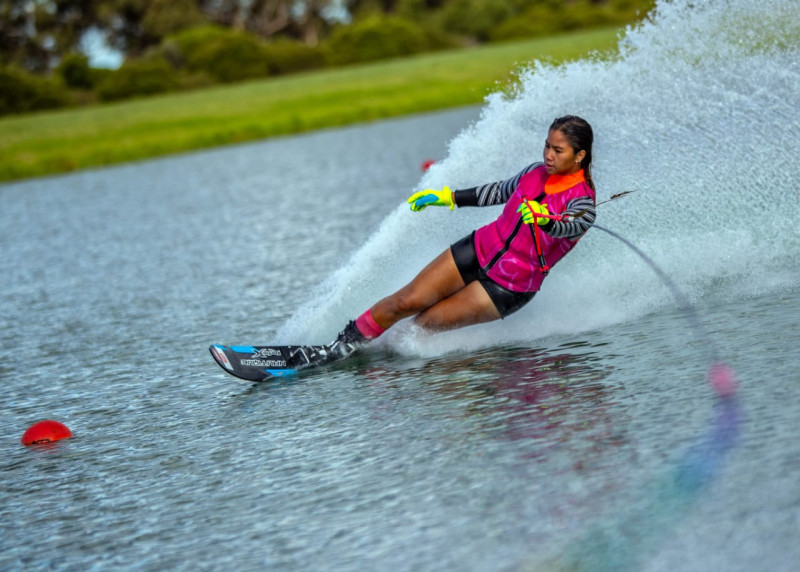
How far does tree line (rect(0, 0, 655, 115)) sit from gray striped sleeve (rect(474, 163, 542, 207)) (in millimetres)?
44508

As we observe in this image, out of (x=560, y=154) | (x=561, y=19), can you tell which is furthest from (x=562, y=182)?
(x=561, y=19)

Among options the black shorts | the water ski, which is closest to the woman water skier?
the black shorts

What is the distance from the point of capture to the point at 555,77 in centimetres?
954

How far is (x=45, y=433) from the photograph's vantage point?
7.09 metres

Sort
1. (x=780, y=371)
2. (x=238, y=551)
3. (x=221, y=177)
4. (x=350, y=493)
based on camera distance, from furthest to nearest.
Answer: (x=221, y=177)
(x=780, y=371)
(x=350, y=493)
(x=238, y=551)

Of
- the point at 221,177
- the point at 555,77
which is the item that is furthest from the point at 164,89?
the point at 555,77

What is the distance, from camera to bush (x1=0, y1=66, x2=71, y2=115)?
175 feet

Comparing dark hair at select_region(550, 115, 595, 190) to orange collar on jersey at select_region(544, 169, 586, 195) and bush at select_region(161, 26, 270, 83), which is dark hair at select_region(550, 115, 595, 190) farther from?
bush at select_region(161, 26, 270, 83)

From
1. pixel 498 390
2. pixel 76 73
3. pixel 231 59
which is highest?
pixel 76 73

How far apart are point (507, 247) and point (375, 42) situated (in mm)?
57226

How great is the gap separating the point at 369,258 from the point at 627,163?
228 centimetres

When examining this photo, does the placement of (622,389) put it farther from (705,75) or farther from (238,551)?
(705,75)

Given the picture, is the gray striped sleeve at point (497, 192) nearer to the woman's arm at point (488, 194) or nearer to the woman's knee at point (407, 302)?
the woman's arm at point (488, 194)

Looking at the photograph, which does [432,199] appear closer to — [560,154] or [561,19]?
[560,154]
